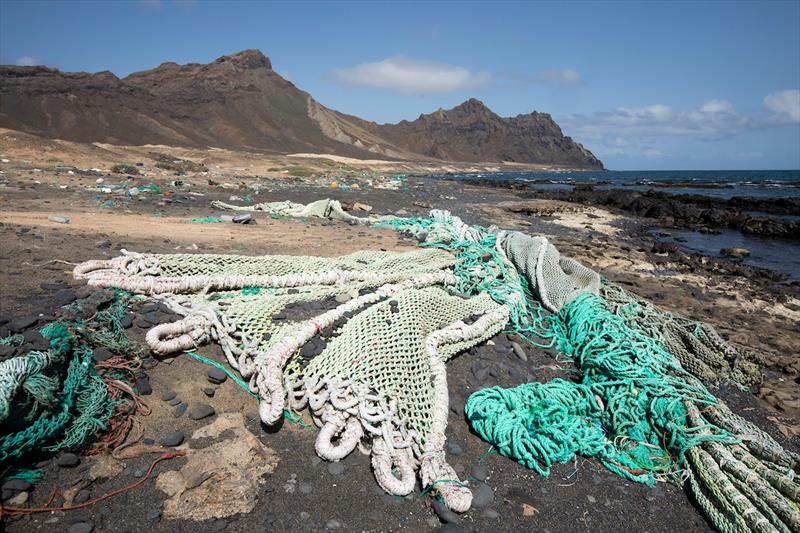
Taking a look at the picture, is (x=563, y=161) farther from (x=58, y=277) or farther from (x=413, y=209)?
(x=58, y=277)

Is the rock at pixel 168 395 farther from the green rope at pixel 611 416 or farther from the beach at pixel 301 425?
the green rope at pixel 611 416

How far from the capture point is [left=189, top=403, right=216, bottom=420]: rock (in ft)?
9.10

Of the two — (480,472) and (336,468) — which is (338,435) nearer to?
(336,468)

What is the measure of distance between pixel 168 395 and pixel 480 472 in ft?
6.80

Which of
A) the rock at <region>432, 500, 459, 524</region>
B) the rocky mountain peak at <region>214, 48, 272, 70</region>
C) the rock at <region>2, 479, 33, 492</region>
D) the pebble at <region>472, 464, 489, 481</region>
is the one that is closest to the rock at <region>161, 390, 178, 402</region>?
the rock at <region>2, 479, 33, 492</region>

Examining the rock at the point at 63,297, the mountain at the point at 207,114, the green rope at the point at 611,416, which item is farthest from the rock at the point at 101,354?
the mountain at the point at 207,114

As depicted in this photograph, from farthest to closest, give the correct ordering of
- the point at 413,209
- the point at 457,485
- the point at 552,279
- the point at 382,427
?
1. the point at 413,209
2. the point at 552,279
3. the point at 382,427
4. the point at 457,485

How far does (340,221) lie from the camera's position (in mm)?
9328

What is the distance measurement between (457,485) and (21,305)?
11.4 ft

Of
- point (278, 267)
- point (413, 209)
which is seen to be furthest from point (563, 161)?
point (278, 267)

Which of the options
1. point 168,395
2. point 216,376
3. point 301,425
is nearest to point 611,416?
point 301,425

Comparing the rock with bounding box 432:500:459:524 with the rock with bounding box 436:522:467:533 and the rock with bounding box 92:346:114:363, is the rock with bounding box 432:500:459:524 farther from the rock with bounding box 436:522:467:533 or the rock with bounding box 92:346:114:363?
the rock with bounding box 92:346:114:363

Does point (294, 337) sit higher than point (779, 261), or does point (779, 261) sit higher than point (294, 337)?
point (294, 337)

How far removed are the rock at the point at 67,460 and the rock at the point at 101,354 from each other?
693 mm
